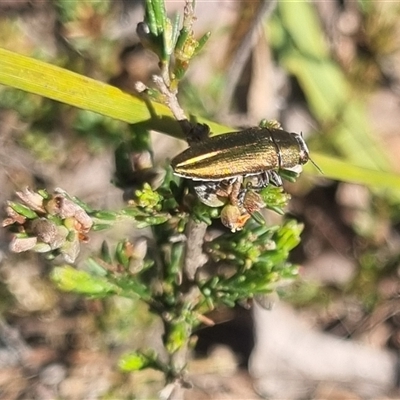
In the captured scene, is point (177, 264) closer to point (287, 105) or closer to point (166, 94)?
point (166, 94)

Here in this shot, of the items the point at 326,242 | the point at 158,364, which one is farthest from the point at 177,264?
the point at 326,242

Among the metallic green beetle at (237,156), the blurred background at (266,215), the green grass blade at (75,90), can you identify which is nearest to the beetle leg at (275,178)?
the metallic green beetle at (237,156)

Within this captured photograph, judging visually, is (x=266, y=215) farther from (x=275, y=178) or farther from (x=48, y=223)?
(x=48, y=223)

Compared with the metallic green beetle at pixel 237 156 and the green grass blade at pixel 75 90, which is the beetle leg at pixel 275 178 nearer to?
the metallic green beetle at pixel 237 156

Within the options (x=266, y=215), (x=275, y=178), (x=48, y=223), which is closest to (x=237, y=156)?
(x=275, y=178)

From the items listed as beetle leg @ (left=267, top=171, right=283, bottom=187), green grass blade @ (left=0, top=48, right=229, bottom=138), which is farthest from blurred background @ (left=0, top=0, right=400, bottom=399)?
beetle leg @ (left=267, top=171, right=283, bottom=187)
